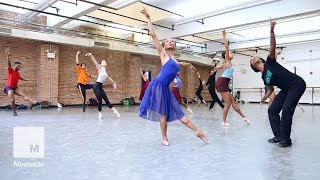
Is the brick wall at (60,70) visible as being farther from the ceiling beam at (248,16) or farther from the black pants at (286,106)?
the black pants at (286,106)

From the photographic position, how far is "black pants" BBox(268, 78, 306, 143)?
355 centimetres

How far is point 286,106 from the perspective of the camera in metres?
3.56

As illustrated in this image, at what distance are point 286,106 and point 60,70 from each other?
1185 cm

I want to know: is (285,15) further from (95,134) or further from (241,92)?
(241,92)

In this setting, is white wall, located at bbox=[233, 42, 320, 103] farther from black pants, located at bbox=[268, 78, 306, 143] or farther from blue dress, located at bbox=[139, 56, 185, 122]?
blue dress, located at bbox=[139, 56, 185, 122]

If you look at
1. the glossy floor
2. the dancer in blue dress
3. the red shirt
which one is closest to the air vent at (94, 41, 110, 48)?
the red shirt

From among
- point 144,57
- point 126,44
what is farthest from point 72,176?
point 144,57

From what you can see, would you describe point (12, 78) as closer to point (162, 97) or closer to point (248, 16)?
point (162, 97)

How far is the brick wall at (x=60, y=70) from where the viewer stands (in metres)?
12.2

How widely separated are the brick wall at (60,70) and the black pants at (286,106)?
36.0 ft

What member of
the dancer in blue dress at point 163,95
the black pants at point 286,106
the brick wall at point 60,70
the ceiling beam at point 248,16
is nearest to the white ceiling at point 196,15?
the ceiling beam at point 248,16

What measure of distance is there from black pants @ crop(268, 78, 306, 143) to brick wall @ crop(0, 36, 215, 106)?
11.0 m

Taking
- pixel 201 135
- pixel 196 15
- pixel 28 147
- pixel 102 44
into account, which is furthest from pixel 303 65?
pixel 28 147

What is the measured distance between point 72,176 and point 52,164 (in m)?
0.47
